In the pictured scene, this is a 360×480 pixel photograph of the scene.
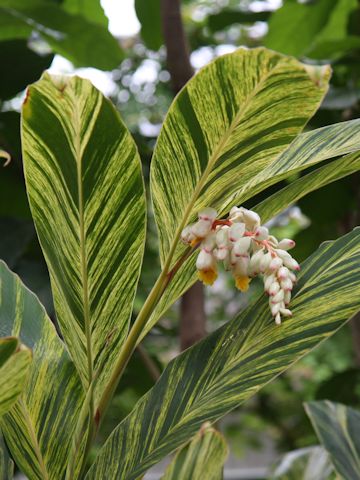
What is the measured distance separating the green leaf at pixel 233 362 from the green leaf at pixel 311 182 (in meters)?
0.04

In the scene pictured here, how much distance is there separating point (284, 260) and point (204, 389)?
11 centimetres

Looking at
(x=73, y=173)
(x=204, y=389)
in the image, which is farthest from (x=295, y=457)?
(x=73, y=173)

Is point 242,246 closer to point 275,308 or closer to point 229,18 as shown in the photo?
point 275,308

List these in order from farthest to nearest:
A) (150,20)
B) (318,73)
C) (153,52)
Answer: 1. (153,52)
2. (150,20)
3. (318,73)

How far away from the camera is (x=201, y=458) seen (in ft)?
1.41

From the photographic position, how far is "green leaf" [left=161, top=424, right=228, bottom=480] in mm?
421

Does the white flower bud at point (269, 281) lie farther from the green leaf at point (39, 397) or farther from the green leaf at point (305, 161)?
the green leaf at point (39, 397)

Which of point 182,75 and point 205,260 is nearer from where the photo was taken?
point 205,260

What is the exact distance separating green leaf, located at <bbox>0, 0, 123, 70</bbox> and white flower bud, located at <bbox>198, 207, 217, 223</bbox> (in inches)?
27.4

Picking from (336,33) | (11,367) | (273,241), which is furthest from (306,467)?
(336,33)

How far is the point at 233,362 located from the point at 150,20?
983 millimetres

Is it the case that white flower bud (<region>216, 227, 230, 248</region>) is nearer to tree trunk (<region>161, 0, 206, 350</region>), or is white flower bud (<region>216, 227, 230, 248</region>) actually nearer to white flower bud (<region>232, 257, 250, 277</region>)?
white flower bud (<region>232, 257, 250, 277</region>)

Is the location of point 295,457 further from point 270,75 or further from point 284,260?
point 270,75

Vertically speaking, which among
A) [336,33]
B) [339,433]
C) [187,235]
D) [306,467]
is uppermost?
[187,235]
